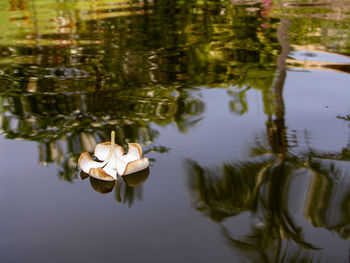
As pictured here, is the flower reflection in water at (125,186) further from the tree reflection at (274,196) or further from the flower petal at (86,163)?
the tree reflection at (274,196)

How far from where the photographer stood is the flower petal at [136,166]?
1204 mm

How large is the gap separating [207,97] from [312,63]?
29.8 inches

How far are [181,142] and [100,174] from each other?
36 cm

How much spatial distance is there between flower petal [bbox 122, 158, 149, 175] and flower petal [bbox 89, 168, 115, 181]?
52mm

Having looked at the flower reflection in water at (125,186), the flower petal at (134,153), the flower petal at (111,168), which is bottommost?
the flower reflection in water at (125,186)

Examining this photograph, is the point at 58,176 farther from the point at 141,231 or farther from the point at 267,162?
the point at 267,162

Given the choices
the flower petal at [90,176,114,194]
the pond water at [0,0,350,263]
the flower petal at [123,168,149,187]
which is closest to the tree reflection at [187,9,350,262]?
the pond water at [0,0,350,263]

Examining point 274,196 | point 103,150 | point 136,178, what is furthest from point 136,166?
point 274,196

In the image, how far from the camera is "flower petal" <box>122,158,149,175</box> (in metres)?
1.20

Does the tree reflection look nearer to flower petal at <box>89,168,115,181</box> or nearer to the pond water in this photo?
the pond water

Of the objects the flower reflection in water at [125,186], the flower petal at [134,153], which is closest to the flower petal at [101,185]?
the flower reflection in water at [125,186]

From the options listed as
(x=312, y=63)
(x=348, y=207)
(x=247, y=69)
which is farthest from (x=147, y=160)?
(x=312, y=63)

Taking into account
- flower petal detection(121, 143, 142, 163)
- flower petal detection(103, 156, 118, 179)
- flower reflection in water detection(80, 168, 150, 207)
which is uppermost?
flower petal detection(121, 143, 142, 163)

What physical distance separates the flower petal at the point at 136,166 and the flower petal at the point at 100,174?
0.17 feet
